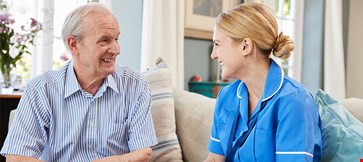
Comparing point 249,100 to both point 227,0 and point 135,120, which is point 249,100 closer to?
point 135,120

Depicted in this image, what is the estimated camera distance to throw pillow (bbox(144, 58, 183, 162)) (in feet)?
6.33

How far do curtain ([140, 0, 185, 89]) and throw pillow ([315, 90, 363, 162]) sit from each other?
2.01 meters

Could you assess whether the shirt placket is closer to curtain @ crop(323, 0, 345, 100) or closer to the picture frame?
the picture frame

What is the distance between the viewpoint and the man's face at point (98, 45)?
1.61 metres

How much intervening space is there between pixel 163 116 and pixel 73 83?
0.47 metres

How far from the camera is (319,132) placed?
4.59 ft

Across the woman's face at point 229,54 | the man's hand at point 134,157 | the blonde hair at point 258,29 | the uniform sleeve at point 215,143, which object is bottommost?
the man's hand at point 134,157

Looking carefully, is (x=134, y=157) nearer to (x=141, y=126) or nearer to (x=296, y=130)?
(x=141, y=126)

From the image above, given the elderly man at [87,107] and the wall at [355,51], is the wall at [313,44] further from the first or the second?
the elderly man at [87,107]

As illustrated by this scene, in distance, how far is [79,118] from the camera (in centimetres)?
165

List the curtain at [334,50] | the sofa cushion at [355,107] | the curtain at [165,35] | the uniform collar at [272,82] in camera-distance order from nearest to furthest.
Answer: the uniform collar at [272,82] < the sofa cushion at [355,107] < the curtain at [165,35] < the curtain at [334,50]

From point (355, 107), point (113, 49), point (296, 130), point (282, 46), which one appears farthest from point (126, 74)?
point (355, 107)

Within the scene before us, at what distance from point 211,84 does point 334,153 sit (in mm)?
2527

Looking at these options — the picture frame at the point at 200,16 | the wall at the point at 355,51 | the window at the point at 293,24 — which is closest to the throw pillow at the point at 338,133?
the picture frame at the point at 200,16
